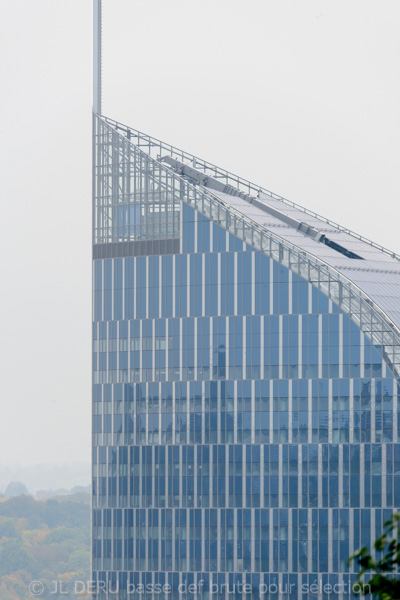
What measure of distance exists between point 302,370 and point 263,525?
20058 millimetres

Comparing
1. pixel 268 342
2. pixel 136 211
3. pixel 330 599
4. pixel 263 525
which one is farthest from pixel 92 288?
pixel 330 599

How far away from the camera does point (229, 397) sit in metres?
187

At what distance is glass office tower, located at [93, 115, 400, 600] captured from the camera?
179625mm

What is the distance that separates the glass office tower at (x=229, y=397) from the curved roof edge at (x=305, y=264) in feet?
0.57

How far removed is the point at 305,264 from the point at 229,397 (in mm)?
19526

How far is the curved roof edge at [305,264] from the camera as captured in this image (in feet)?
585

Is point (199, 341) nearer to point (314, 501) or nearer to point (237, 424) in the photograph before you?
point (237, 424)

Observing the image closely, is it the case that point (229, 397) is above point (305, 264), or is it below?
below

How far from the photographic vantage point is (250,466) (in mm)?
185750

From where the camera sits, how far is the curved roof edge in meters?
178

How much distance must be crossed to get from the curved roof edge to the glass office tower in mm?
175

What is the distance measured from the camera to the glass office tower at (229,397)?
589ft

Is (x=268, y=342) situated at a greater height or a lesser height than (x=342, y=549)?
greater

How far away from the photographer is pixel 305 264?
18338 centimetres
